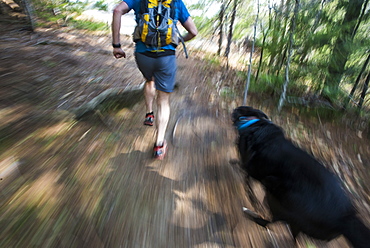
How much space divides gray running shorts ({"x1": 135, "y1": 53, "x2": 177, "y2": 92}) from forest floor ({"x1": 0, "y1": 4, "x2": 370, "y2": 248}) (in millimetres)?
913

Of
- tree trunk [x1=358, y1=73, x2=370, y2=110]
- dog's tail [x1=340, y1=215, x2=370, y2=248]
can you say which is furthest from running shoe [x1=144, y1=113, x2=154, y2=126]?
tree trunk [x1=358, y1=73, x2=370, y2=110]

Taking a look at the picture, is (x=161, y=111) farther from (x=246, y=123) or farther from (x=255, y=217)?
(x=255, y=217)

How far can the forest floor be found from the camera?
1.65 meters

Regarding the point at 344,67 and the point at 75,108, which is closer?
the point at 75,108

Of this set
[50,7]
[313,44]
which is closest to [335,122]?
[313,44]

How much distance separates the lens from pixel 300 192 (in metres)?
1.68

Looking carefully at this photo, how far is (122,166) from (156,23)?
1.69 m

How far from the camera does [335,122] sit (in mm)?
4254

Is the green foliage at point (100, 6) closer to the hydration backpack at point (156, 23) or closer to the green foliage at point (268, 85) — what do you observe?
the green foliage at point (268, 85)

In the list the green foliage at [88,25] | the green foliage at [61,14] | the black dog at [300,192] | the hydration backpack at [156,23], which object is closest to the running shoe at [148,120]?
the hydration backpack at [156,23]

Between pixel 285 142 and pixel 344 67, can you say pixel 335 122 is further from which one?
pixel 285 142

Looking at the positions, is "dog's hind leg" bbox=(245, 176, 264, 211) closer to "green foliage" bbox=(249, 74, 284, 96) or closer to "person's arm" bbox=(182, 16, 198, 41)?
"person's arm" bbox=(182, 16, 198, 41)

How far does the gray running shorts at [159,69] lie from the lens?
223cm

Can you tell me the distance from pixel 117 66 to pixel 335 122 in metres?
5.52
